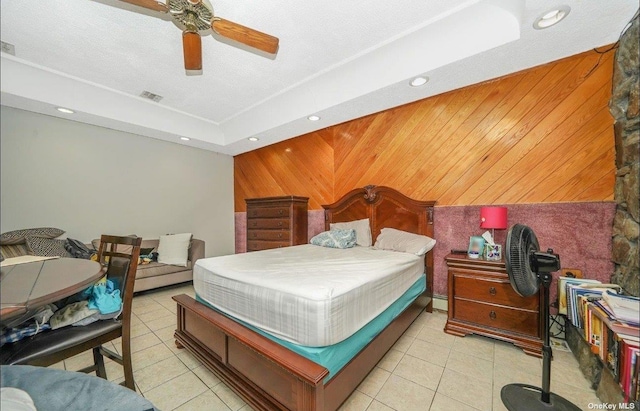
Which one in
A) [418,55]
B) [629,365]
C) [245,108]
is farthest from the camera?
[245,108]

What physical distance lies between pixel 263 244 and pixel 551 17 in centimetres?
372

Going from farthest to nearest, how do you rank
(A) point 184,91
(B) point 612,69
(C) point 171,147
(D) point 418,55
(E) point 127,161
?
(C) point 171,147 < (E) point 127,161 < (A) point 184,91 < (D) point 418,55 < (B) point 612,69

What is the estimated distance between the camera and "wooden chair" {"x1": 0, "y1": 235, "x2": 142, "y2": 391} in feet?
3.76

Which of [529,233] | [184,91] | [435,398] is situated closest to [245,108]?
[184,91]

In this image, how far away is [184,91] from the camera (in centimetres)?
310

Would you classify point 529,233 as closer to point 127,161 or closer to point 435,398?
point 435,398

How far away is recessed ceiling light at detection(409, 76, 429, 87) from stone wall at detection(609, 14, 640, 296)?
1268mm

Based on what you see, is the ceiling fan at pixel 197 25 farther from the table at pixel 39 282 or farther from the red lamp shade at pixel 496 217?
the red lamp shade at pixel 496 217

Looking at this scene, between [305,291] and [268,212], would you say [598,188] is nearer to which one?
[305,291]

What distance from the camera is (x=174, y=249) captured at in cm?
360

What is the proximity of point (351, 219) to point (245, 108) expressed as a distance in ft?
7.19

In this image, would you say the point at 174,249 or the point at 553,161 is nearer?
the point at 553,161

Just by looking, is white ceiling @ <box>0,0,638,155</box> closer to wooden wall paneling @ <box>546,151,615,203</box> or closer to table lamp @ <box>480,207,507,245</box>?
wooden wall paneling @ <box>546,151,615,203</box>
